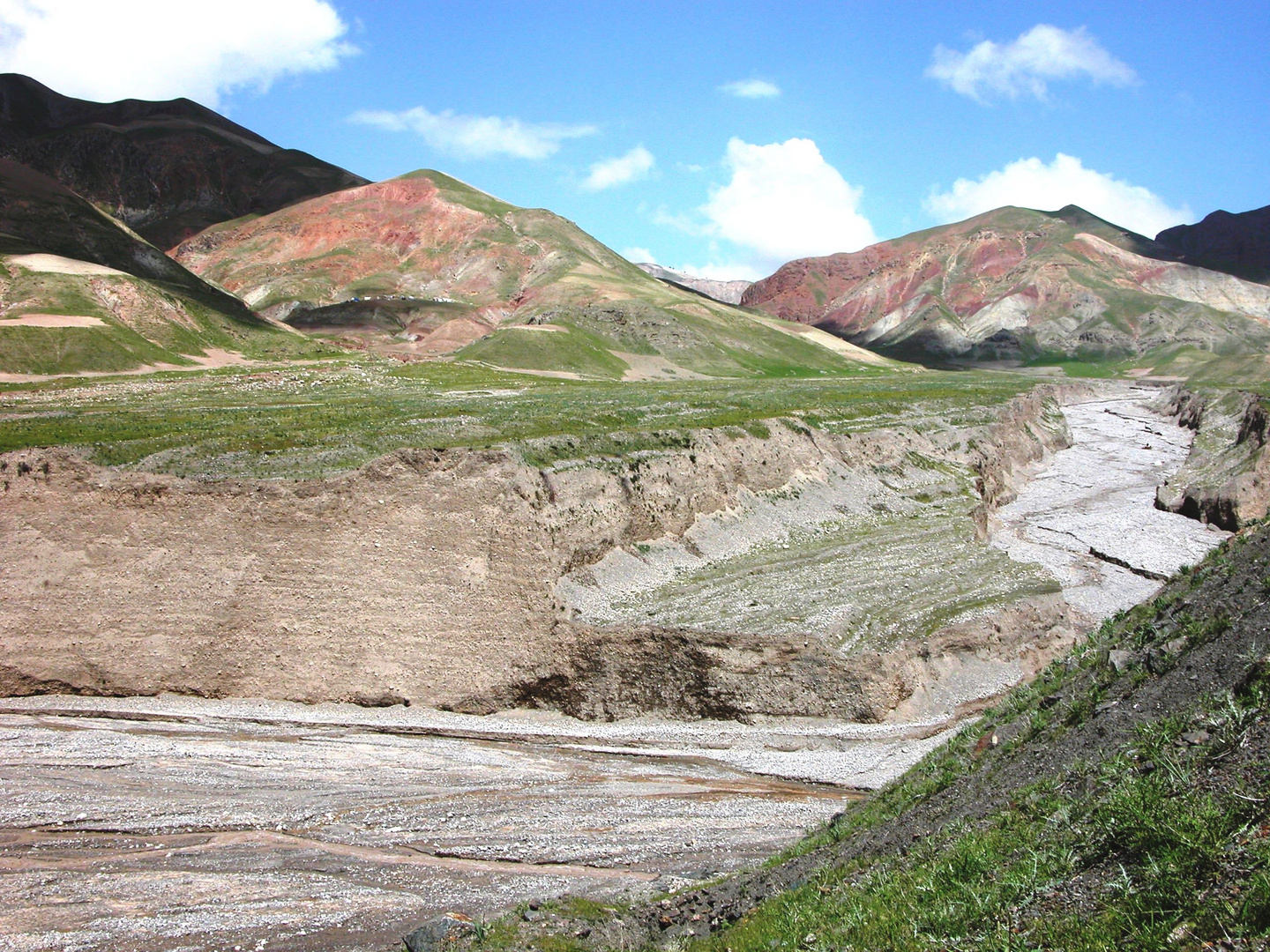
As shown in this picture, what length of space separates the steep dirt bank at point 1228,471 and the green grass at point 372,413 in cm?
1685

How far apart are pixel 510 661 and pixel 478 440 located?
1313cm

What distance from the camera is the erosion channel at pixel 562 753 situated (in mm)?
16484

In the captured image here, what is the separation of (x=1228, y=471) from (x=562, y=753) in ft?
182

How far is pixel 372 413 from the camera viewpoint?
55562 mm

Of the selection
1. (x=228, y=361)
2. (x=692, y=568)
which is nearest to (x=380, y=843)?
(x=692, y=568)

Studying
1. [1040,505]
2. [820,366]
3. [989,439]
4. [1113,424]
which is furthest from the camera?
[820,366]

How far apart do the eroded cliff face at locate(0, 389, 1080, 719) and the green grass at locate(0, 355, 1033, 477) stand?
300 cm

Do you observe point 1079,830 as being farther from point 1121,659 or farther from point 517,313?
point 517,313

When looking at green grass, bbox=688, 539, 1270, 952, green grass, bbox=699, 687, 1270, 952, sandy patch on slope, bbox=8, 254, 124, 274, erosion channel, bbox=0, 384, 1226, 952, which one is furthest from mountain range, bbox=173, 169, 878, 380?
green grass, bbox=699, 687, 1270, 952

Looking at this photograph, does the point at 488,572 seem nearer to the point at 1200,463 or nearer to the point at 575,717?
the point at 575,717

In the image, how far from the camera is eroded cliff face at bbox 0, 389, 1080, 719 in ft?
97.6

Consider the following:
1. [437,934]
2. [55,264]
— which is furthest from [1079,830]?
[55,264]

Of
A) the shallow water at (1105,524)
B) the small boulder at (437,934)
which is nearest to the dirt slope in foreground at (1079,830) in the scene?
the small boulder at (437,934)

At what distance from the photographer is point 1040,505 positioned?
64188mm
